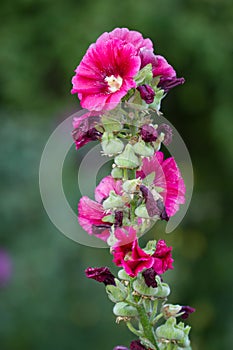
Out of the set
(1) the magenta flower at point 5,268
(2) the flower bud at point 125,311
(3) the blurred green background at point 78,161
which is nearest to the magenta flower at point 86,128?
(2) the flower bud at point 125,311

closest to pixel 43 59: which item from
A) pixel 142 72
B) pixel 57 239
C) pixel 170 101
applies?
pixel 170 101

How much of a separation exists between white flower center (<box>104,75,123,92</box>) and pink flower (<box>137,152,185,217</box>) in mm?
99

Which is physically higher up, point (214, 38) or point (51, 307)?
point (214, 38)

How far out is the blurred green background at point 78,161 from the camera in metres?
3.17

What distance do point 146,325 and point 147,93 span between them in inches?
11.7

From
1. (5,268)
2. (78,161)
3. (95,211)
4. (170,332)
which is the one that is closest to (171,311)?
(170,332)

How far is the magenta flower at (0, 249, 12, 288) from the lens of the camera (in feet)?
10.3

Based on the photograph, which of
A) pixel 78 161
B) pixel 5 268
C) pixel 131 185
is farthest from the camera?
pixel 78 161

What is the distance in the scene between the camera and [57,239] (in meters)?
3.23

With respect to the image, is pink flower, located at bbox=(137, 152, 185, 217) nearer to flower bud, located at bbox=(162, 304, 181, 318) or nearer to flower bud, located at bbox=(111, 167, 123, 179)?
flower bud, located at bbox=(111, 167, 123, 179)

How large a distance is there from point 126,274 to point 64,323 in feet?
7.48

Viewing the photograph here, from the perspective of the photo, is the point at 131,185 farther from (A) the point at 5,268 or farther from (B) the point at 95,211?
(A) the point at 5,268

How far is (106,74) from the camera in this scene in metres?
0.96

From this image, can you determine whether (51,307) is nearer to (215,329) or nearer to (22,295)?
(22,295)
